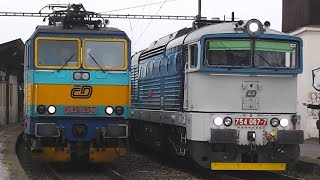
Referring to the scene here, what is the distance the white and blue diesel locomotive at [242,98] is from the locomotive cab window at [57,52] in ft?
8.66

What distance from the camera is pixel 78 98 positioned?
1309cm

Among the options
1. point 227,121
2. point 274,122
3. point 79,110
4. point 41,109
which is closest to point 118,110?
point 79,110

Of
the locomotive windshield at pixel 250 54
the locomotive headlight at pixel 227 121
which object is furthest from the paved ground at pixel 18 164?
the locomotive windshield at pixel 250 54

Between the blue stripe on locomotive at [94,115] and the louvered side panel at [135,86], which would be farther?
the louvered side panel at [135,86]

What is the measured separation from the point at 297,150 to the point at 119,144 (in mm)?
3980

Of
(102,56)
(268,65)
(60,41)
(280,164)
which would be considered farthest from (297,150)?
(60,41)

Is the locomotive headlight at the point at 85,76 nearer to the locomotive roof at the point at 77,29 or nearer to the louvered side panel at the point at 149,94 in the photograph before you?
the locomotive roof at the point at 77,29

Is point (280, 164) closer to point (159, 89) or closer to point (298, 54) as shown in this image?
point (298, 54)

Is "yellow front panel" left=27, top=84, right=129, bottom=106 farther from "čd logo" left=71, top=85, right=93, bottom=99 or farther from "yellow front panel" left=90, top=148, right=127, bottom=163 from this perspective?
"yellow front panel" left=90, top=148, right=127, bottom=163

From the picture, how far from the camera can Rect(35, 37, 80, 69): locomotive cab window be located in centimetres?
1309

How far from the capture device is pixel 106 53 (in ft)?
44.0

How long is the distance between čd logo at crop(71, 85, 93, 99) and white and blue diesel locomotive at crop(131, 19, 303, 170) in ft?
7.26

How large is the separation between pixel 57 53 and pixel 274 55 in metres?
4.82

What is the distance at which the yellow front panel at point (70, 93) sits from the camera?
12.9 m
